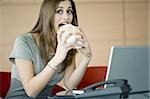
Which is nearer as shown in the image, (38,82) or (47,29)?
(38,82)

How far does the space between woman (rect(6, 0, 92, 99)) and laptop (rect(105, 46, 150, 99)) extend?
29 cm

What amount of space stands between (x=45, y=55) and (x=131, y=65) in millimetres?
566

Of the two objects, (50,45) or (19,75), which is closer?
(19,75)

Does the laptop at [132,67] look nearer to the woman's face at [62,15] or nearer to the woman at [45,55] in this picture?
the woman at [45,55]

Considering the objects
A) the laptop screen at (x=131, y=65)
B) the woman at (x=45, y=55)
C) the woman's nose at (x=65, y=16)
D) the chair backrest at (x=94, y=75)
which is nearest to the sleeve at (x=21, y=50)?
the woman at (x=45, y=55)

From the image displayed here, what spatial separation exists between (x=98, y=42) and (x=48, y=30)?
5.06ft

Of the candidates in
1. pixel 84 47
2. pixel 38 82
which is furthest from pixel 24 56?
pixel 84 47

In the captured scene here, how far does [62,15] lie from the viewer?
1.53m

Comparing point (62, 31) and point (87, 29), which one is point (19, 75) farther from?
point (87, 29)

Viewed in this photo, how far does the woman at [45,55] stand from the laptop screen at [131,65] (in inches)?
11.5

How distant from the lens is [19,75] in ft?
4.60

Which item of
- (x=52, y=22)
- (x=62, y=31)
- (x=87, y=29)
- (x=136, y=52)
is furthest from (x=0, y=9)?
(x=136, y=52)

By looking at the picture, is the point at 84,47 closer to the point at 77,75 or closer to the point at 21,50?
the point at 77,75

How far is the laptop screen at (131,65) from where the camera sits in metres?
1.04
